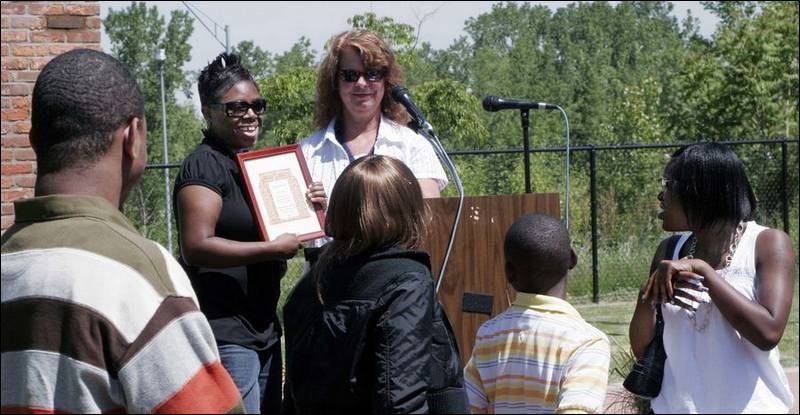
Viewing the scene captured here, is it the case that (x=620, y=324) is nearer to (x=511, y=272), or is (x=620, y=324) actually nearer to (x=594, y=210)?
(x=594, y=210)

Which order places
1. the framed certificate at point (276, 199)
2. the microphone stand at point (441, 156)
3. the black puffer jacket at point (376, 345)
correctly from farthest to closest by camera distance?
the microphone stand at point (441, 156) < the framed certificate at point (276, 199) < the black puffer jacket at point (376, 345)

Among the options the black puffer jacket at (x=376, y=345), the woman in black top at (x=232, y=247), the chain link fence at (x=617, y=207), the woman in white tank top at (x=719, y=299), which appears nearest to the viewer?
the black puffer jacket at (x=376, y=345)

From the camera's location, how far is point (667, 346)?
321 centimetres

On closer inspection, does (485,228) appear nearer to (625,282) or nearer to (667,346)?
(667,346)

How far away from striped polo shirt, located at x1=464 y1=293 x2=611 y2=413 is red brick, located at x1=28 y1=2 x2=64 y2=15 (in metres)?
4.57

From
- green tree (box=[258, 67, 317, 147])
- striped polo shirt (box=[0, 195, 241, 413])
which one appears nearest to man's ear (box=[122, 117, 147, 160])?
striped polo shirt (box=[0, 195, 241, 413])

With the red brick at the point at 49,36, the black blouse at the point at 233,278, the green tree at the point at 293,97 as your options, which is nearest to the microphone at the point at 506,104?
the black blouse at the point at 233,278

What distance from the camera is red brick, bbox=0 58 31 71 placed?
6680mm

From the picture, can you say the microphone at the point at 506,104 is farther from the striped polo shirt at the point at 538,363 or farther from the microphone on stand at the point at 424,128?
the striped polo shirt at the point at 538,363

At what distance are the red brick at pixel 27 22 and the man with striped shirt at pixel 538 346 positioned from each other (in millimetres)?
4518

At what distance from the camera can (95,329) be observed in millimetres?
1813

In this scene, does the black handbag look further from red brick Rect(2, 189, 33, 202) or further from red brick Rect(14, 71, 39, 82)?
red brick Rect(14, 71, 39, 82)

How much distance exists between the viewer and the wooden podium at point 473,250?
4379 millimetres

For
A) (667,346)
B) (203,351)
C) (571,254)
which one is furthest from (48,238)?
(667,346)
